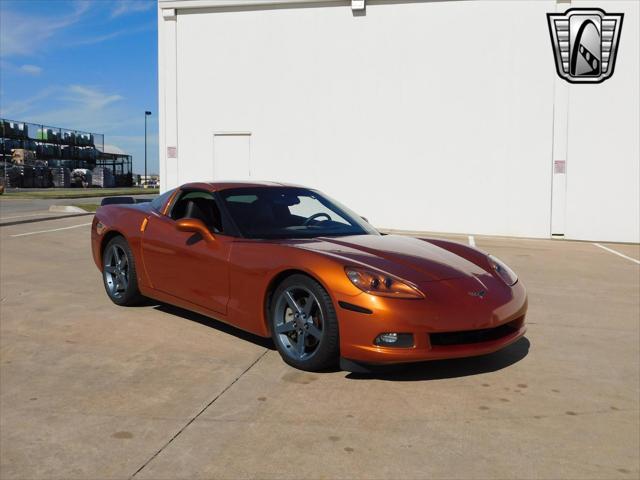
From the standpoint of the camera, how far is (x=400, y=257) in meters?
4.04

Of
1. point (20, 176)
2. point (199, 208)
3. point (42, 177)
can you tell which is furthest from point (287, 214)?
point (42, 177)

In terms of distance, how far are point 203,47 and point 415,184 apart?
635cm

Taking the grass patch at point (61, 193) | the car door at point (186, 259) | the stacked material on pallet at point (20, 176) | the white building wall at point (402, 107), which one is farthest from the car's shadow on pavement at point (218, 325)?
the stacked material on pallet at point (20, 176)

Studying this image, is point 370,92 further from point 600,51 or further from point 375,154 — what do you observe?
point 600,51

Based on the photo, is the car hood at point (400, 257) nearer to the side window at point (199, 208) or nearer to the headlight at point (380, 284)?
the headlight at point (380, 284)

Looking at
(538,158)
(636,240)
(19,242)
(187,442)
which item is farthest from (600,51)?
(187,442)

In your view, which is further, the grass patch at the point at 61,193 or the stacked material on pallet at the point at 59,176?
the stacked material on pallet at the point at 59,176

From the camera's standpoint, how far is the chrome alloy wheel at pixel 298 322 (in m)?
3.83

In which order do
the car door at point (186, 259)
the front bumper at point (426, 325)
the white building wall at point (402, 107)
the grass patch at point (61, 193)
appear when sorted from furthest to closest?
1. the grass patch at point (61, 193)
2. the white building wall at point (402, 107)
3. the car door at point (186, 259)
4. the front bumper at point (426, 325)

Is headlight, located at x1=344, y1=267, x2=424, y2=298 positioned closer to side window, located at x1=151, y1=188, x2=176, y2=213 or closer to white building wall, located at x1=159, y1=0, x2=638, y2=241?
side window, located at x1=151, y1=188, x2=176, y2=213

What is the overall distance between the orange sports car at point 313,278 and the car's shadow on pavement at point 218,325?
276 millimetres

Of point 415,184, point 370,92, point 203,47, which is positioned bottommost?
point 415,184

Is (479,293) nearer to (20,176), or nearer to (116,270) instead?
(116,270)

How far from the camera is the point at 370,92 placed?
14.8 m
